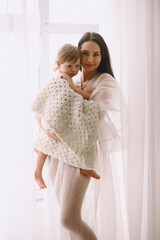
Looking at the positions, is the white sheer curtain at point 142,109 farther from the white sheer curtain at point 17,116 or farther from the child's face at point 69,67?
the white sheer curtain at point 17,116

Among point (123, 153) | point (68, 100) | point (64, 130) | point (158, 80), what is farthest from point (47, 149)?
point (158, 80)

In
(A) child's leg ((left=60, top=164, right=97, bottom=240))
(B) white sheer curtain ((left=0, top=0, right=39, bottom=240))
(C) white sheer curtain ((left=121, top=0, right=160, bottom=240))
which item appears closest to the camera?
(B) white sheer curtain ((left=0, top=0, right=39, bottom=240))

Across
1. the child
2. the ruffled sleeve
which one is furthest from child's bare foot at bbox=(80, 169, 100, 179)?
the ruffled sleeve

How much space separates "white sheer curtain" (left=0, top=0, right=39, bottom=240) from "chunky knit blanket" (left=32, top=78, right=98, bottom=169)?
0.09 m

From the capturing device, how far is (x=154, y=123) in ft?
4.47

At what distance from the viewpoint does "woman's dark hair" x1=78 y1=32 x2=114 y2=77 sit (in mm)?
1212

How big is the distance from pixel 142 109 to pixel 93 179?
472 millimetres

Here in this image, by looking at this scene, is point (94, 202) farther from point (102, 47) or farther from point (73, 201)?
point (102, 47)

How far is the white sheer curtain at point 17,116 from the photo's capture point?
103 centimetres

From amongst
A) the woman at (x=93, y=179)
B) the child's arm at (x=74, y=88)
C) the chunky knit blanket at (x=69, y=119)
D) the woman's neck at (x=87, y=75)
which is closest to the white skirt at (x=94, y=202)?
the woman at (x=93, y=179)

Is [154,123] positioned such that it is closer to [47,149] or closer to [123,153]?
[123,153]

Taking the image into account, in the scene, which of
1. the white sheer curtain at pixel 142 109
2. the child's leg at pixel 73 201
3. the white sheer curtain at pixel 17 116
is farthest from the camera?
the white sheer curtain at pixel 142 109

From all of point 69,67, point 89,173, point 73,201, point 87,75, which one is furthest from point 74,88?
point 73,201

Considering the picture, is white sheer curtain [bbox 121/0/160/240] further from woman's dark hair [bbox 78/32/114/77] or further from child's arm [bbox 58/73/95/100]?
child's arm [bbox 58/73/95/100]
